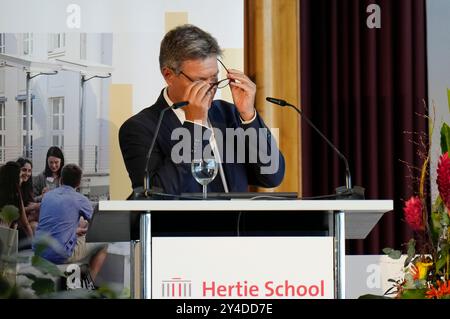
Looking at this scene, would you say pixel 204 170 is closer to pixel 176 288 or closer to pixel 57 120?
pixel 176 288

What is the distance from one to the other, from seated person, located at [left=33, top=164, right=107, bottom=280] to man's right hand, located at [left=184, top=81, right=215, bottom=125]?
0.69 m

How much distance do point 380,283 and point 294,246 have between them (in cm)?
231

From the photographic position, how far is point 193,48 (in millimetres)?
4441

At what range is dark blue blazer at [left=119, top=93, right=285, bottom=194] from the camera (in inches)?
169

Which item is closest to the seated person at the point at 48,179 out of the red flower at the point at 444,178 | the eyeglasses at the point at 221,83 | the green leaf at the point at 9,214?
the green leaf at the point at 9,214

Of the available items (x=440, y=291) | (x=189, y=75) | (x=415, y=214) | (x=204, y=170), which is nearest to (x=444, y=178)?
(x=415, y=214)

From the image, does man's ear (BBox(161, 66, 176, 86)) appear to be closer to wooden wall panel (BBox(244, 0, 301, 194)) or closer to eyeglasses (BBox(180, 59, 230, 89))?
eyeglasses (BBox(180, 59, 230, 89))

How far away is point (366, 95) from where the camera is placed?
14.9 ft

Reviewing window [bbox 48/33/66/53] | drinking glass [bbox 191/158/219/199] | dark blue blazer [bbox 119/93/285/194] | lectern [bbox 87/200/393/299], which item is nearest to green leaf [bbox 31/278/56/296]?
lectern [bbox 87/200/393/299]

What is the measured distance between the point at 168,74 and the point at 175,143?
1.29 ft
